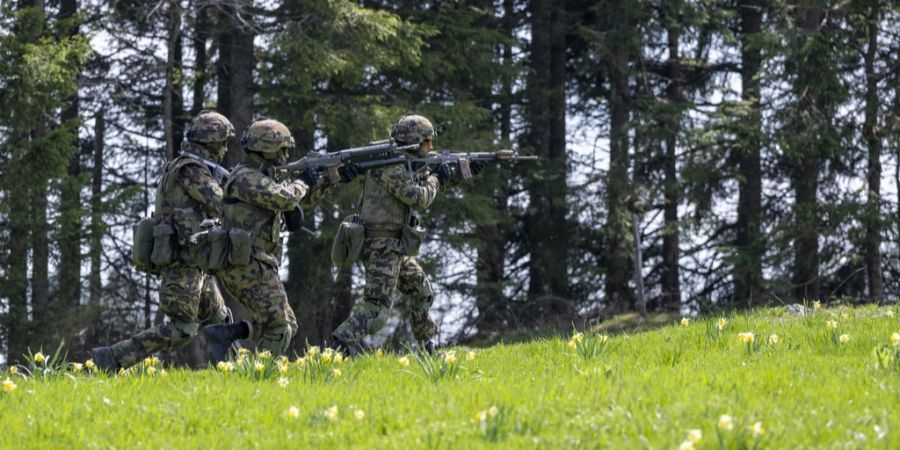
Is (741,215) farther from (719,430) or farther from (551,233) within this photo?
(719,430)

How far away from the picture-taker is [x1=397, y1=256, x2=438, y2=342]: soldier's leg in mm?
11430

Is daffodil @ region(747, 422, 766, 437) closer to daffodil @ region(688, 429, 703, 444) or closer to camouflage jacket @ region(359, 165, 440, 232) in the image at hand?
daffodil @ region(688, 429, 703, 444)

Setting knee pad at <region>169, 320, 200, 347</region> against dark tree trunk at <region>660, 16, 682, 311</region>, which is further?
dark tree trunk at <region>660, 16, 682, 311</region>

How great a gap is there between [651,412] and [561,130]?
71.7 feet

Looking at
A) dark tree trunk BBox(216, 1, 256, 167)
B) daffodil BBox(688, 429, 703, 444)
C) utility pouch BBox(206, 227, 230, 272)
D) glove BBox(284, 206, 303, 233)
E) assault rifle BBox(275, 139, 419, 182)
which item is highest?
dark tree trunk BBox(216, 1, 256, 167)

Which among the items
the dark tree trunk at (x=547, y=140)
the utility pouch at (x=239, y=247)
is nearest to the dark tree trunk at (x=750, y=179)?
the dark tree trunk at (x=547, y=140)

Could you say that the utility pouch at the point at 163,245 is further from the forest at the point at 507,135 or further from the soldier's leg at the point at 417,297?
the forest at the point at 507,135

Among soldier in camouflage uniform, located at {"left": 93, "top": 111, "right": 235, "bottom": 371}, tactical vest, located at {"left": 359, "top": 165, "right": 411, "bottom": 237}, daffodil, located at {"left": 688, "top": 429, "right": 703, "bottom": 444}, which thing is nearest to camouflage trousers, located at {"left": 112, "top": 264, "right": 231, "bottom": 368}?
soldier in camouflage uniform, located at {"left": 93, "top": 111, "right": 235, "bottom": 371}

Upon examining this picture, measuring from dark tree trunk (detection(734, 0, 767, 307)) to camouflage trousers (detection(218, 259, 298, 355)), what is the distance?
10.8 meters

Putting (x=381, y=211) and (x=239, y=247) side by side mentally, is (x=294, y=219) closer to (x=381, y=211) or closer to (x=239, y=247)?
(x=239, y=247)

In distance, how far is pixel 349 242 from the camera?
11.7 metres

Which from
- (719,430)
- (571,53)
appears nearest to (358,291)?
(571,53)

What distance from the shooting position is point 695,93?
96.2ft

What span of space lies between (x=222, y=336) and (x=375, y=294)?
1499 mm
